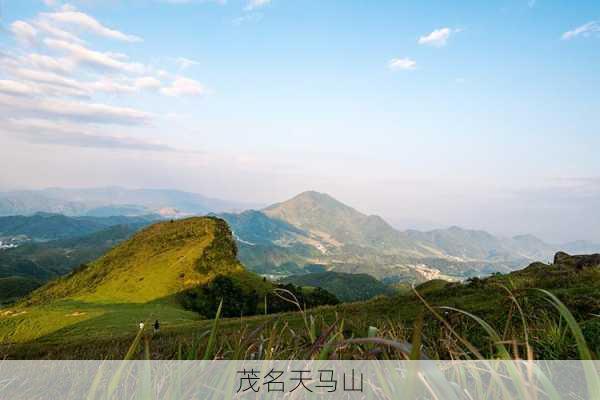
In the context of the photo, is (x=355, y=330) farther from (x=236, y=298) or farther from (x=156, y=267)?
(x=156, y=267)

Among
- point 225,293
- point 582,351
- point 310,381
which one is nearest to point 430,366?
point 582,351

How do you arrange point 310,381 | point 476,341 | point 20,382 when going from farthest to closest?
point 476,341
point 20,382
point 310,381

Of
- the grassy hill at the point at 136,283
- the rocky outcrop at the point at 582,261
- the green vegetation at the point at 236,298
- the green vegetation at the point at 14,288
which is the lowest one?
the green vegetation at the point at 14,288

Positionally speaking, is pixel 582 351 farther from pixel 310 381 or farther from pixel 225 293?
pixel 225 293

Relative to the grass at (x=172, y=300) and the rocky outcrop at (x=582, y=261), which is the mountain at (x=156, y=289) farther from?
the rocky outcrop at (x=582, y=261)

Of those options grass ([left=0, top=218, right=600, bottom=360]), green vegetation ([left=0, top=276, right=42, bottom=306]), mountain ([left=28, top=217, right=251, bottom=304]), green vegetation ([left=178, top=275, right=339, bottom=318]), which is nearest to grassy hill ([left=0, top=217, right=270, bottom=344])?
mountain ([left=28, top=217, right=251, bottom=304])

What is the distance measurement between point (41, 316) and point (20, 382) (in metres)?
62.8

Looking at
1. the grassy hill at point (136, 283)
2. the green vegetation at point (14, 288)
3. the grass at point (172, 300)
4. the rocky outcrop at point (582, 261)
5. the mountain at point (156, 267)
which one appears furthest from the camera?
the green vegetation at point (14, 288)

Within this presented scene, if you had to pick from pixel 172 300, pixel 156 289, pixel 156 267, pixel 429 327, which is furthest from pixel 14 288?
pixel 429 327

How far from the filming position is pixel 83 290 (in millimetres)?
72625

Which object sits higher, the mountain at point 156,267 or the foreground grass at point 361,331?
the foreground grass at point 361,331

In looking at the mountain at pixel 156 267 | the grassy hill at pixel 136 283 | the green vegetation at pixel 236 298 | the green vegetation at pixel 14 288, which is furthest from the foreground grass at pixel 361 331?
the green vegetation at pixel 14 288

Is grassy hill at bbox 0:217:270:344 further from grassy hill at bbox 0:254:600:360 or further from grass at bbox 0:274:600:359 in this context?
grassy hill at bbox 0:254:600:360

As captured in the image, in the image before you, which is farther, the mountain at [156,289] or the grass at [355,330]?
the mountain at [156,289]
